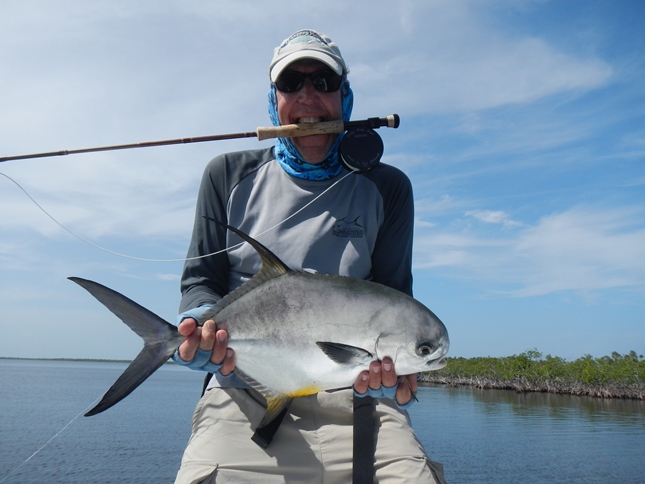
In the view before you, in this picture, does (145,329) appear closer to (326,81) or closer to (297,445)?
(297,445)

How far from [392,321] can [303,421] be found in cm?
112

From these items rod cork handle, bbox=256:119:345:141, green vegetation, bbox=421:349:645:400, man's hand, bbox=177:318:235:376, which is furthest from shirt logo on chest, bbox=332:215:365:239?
green vegetation, bbox=421:349:645:400

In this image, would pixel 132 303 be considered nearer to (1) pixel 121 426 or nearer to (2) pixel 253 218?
(2) pixel 253 218

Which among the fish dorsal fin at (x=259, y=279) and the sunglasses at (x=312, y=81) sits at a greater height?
the sunglasses at (x=312, y=81)

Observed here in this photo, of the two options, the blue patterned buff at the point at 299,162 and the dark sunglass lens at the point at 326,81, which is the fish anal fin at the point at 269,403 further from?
the dark sunglass lens at the point at 326,81

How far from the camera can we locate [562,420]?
45.3 meters

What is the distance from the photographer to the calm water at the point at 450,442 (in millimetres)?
27250

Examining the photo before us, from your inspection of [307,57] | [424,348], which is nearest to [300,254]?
[424,348]

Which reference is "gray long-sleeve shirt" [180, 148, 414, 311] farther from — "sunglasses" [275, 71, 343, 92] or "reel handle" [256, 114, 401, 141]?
"sunglasses" [275, 71, 343, 92]

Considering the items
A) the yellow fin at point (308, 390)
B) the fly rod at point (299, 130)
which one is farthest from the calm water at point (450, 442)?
the yellow fin at point (308, 390)

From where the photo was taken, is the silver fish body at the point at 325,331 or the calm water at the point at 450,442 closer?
the silver fish body at the point at 325,331

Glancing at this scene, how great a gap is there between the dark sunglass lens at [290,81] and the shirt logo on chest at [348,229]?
3.46 ft

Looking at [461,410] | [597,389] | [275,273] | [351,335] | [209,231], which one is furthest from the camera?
[597,389]

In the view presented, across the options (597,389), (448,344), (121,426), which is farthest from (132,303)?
(597,389)
